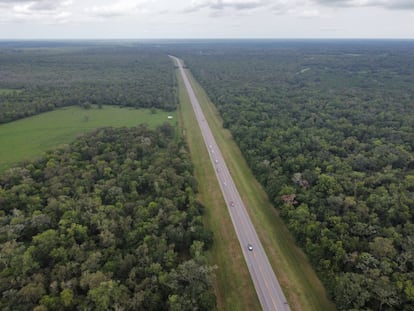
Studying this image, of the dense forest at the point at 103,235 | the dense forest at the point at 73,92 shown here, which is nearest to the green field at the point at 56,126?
the dense forest at the point at 73,92

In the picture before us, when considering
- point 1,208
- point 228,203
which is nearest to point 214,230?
point 228,203

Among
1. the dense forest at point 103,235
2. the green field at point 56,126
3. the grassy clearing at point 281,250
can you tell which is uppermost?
the green field at point 56,126

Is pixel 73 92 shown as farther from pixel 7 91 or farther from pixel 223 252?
pixel 223 252

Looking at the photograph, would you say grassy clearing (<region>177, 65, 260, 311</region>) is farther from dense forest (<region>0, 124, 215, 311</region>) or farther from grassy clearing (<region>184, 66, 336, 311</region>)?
grassy clearing (<region>184, 66, 336, 311</region>)

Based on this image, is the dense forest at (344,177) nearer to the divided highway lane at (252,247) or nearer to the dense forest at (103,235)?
the divided highway lane at (252,247)

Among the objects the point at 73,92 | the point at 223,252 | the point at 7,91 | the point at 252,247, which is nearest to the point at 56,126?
the point at 73,92

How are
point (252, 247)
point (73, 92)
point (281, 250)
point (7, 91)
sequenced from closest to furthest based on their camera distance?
point (281, 250), point (252, 247), point (73, 92), point (7, 91)

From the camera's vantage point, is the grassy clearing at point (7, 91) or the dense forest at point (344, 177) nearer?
the dense forest at point (344, 177)
